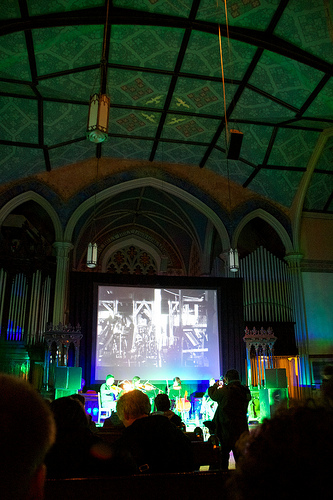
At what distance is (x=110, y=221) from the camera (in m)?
17.1

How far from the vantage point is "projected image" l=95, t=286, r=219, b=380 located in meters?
11.7

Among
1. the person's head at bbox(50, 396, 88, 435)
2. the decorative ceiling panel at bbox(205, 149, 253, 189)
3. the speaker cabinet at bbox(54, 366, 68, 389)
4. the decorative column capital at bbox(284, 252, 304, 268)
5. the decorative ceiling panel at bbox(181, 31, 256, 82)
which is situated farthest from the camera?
the decorative column capital at bbox(284, 252, 304, 268)

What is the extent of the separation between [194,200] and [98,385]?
5769 mm

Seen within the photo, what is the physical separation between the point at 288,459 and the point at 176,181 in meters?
12.7

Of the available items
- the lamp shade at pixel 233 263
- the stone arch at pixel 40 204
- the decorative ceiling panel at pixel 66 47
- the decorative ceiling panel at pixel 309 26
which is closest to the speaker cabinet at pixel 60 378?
the stone arch at pixel 40 204

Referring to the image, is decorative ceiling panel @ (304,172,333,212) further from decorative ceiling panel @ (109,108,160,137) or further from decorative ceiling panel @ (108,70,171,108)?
decorative ceiling panel @ (108,70,171,108)

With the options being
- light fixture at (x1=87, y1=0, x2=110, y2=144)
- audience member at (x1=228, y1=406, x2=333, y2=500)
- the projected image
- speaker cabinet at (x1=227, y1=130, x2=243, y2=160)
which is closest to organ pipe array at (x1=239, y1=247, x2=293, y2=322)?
the projected image

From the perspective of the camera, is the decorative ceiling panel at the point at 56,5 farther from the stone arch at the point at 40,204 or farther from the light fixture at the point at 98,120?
the stone arch at the point at 40,204

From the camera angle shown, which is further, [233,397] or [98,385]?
[98,385]

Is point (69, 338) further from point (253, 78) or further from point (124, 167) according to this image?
point (253, 78)

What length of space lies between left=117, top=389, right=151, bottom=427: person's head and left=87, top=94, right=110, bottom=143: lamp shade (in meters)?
3.49

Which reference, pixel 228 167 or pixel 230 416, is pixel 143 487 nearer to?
pixel 230 416

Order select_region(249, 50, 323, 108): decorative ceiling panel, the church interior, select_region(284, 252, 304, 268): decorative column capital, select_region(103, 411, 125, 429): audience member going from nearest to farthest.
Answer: select_region(103, 411, 125, 429): audience member < the church interior < select_region(249, 50, 323, 108): decorative ceiling panel < select_region(284, 252, 304, 268): decorative column capital

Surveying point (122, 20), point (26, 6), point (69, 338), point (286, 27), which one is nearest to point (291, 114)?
point (286, 27)
